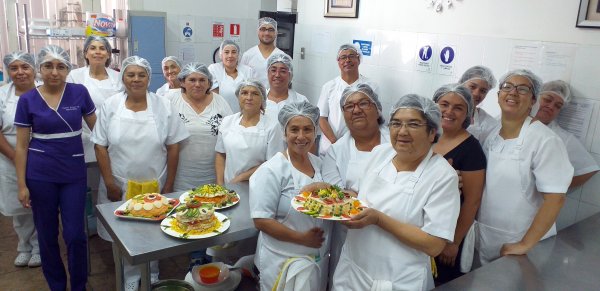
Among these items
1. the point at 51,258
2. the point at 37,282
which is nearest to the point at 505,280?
the point at 51,258

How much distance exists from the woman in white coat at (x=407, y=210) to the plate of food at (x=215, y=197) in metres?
0.89

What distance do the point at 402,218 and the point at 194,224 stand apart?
40.5 inches

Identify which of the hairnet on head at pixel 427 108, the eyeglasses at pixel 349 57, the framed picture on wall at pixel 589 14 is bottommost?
the hairnet on head at pixel 427 108

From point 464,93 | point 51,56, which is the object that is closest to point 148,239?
point 51,56

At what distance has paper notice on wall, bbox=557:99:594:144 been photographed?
8.61 feet

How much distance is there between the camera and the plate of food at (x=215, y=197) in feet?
8.38

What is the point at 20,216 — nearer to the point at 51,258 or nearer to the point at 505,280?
the point at 51,258

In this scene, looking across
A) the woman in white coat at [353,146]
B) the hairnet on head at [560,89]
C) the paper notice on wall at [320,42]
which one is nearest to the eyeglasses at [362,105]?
the woman in white coat at [353,146]

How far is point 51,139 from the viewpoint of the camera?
290 cm

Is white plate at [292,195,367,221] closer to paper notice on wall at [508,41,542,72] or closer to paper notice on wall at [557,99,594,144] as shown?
paper notice on wall at [557,99,594,144]

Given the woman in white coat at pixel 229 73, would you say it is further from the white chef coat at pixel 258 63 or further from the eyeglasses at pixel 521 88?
the eyeglasses at pixel 521 88

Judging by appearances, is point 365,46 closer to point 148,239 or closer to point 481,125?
point 481,125

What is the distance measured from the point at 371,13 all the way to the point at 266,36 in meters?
1.09

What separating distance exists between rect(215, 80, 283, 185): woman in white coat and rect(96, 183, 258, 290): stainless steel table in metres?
0.49
